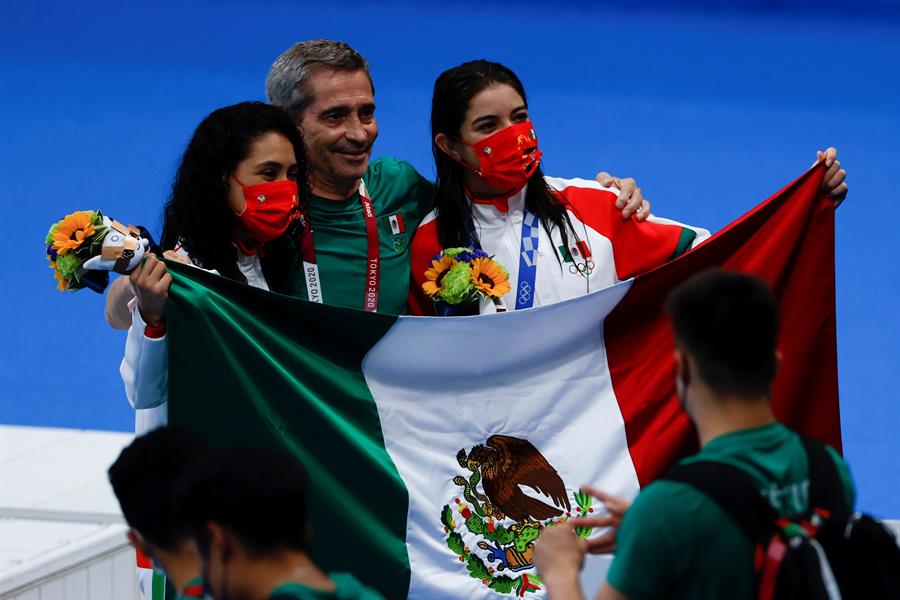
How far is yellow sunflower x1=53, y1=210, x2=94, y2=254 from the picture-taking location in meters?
3.41

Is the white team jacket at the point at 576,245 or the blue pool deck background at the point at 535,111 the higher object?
the blue pool deck background at the point at 535,111

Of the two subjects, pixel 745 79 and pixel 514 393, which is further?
pixel 745 79

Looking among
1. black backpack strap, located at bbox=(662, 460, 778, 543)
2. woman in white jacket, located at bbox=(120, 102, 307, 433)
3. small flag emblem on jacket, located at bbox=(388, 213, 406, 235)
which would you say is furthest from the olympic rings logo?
black backpack strap, located at bbox=(662, 460, 778, 543)

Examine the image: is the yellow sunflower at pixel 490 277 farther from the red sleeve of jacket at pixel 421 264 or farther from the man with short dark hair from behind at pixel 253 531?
the man with short dark hair from behind at pixel 253 531

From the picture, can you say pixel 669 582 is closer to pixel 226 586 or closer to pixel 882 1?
pixel 226 586

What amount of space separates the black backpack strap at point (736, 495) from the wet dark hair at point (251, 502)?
605mm

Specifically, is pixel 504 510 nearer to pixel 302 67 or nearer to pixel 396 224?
pixel 396 224

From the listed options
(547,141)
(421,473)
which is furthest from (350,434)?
(547,141)

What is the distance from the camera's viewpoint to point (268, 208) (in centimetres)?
381

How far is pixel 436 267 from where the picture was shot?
13.4 ft

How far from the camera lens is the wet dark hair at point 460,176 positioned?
425 cm

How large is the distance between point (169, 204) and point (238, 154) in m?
0.27

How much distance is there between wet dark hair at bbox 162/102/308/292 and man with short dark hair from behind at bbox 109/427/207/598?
4.44ft

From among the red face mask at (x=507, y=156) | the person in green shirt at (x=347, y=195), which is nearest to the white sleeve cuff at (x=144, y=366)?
the person in green shirt at (x=347, y=195)
